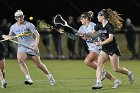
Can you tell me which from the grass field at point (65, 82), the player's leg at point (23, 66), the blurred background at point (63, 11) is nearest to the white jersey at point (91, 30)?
the grass field at point (65, 82)

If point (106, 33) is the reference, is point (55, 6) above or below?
above

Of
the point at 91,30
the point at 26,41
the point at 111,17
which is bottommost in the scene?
the point at 26,41

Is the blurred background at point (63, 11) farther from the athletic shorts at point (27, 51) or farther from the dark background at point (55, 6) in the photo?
the athletic shorts at point (27, 51)


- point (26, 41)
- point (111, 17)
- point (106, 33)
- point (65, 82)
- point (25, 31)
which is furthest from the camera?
point (65, 82)

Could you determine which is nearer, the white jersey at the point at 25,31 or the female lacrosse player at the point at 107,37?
the female lacrosse player at the point at 107,37

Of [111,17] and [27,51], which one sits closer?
[111,17]

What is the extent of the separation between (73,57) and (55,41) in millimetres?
1238

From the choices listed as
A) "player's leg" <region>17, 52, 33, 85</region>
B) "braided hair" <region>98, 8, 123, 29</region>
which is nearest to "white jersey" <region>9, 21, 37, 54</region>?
"player's leg" <region>17, 52, 33, 85</region>

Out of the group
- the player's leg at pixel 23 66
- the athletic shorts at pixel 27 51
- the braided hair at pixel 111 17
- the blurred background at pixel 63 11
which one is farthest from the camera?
the blurred background at pixel 63 11

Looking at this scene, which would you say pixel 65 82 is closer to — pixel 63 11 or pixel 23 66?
pixel 23 66

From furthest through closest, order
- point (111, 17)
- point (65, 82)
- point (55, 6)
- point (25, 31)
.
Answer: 1. point (55, 6)
2. point (65, 82)
3. point (25, 31)
4. point (111, 17)

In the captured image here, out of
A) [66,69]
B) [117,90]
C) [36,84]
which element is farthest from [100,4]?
[117,90]

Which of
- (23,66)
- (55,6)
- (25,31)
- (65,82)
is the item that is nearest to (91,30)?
(25,31)

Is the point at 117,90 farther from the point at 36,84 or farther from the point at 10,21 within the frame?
the point at 10,21
